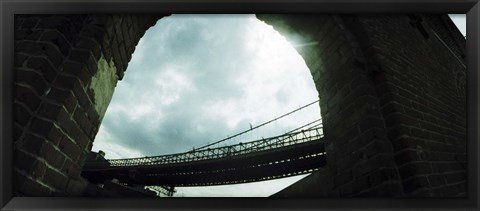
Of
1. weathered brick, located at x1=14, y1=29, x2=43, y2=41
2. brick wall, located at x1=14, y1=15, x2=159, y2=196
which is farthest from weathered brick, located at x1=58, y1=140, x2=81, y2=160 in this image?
weathered brick, located at x1=14, y1=29, x2=43, y2=41

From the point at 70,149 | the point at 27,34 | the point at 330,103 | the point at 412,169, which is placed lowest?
the point at 70,149

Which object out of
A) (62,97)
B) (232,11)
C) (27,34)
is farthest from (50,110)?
(232,11)

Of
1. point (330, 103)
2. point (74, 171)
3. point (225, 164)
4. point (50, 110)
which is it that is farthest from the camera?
point (225, 164)

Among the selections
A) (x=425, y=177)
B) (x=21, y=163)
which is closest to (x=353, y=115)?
(x=425, y=177)

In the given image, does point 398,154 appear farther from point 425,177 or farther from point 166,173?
point 166,173

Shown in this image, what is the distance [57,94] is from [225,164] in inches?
1083

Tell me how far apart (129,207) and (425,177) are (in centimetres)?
164

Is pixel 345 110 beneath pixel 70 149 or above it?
above

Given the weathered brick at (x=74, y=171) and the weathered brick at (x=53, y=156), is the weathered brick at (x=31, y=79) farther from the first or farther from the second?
the weathered brick at (x=74, y=171)

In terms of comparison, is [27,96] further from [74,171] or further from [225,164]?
[225,164]

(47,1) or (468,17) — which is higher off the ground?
(468,17)

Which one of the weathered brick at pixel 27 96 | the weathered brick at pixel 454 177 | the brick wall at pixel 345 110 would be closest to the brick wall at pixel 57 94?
the weathered brick at pixel 27 96

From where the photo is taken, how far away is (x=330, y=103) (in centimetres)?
235

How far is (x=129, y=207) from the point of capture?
137 cm
